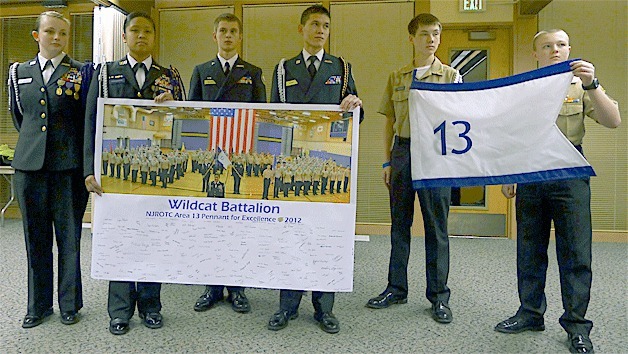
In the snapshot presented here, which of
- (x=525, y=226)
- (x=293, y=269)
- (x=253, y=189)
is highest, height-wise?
(x=253, y=189)

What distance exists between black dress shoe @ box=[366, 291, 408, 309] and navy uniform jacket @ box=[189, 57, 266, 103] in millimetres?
1274

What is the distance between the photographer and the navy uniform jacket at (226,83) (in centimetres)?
236

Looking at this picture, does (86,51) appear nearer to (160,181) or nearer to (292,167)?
(160,181)

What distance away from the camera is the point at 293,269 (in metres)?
1.96

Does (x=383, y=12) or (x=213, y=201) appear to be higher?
(x=383, y=12)

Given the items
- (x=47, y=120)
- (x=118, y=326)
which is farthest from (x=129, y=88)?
(x=118, y=326)

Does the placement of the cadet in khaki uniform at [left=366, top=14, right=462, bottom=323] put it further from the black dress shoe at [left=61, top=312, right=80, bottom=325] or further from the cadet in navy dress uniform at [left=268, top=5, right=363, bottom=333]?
the black dress shoe at [left=61, top=312, right=80, bottom=325]

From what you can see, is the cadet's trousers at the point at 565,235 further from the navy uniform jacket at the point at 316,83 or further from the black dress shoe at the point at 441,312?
the navy uniform jacket at the point at 316,83

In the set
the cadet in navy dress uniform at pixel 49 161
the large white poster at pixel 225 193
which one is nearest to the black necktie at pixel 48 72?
the cadet in navy dress uniform at pixel 49 161

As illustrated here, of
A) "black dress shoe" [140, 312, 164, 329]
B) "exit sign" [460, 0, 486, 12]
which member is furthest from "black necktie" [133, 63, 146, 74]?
"exit sign" [460, 0, 486, 12]

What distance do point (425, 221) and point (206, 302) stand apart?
1.26 m

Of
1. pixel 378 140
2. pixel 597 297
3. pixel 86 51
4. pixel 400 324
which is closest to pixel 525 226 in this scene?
pixel 400 324

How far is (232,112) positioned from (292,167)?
375 millimetres

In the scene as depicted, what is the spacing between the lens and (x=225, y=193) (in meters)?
1.98
